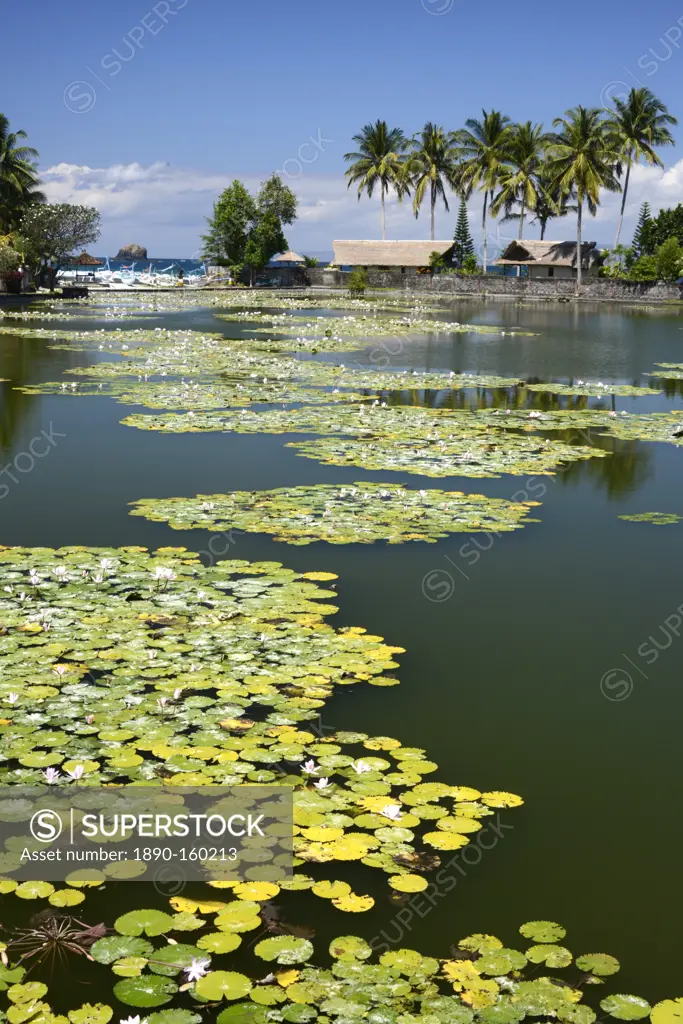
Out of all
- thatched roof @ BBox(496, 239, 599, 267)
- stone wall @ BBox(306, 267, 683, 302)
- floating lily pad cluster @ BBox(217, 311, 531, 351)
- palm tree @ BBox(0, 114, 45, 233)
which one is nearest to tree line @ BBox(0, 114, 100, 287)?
palm tree @ BBox(0, 114, 45, 233)

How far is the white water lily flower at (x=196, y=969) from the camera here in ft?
11.9

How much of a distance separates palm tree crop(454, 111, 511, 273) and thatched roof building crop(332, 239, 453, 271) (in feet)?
26.2

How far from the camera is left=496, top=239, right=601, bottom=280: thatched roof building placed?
7444 centimetres

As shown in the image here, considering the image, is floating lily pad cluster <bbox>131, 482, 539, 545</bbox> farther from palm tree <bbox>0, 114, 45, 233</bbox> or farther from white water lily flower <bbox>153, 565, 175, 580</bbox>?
palm tree <bbox>0, 114, 45, 233</bbox>

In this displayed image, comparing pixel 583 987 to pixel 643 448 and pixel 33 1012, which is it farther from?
pixel 643 448

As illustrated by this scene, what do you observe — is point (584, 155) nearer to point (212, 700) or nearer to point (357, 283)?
point (357, 283)

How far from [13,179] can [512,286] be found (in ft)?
110

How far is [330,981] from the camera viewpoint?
3691 millimetres

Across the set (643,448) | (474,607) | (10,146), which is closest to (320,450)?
(643,448)

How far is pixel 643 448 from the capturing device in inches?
554

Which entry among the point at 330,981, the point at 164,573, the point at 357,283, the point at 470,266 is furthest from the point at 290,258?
the point at 330,981

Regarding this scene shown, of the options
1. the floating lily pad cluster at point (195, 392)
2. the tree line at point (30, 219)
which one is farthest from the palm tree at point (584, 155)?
the floating lily pad cluster at point (195, 392)

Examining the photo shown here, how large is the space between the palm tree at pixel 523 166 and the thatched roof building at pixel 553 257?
545cm

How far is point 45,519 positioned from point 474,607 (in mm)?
4360
